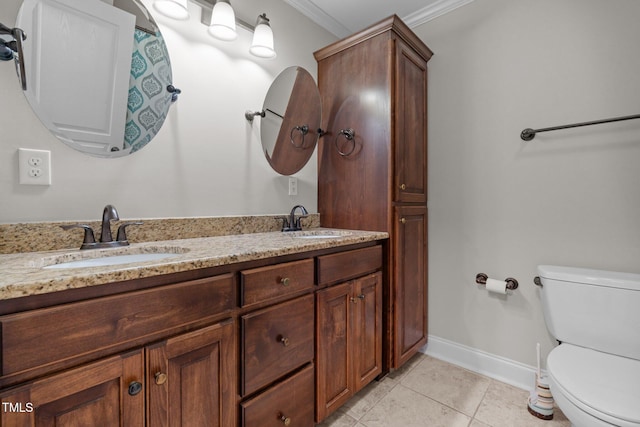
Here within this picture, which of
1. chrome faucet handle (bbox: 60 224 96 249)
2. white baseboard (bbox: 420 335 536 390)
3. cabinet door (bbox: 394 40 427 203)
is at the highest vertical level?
cabinet door (bbox: 394 40 427 203)

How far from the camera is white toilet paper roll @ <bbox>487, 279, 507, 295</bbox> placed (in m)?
1.72

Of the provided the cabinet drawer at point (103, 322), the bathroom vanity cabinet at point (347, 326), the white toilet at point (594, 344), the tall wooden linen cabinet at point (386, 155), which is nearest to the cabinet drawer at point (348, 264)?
the bathroom vanity cabinet at point (347, 326)

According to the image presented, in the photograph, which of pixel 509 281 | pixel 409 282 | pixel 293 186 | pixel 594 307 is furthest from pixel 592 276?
pixel 293 186

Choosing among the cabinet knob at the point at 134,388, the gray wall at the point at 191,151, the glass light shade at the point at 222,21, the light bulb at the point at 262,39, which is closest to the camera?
the cabinet knob at the point at 134,388

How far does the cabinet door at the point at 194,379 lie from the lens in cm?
79

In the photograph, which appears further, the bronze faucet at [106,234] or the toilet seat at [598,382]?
the bronze faucet at [106,234]

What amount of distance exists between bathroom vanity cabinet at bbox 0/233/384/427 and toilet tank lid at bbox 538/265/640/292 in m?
1.04

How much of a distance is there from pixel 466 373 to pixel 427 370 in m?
0.24

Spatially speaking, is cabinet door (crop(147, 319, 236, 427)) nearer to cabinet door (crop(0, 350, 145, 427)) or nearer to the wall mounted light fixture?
cabinet door (crop(0, 350, 145, 427))

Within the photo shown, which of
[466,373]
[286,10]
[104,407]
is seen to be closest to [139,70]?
[286,10]

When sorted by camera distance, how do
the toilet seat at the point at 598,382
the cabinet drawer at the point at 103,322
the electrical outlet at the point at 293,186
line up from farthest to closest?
the electrical outlet at the point at 293,186, the toilet seat at the point at 598,382, the cabinet drawer at the point at 103,322

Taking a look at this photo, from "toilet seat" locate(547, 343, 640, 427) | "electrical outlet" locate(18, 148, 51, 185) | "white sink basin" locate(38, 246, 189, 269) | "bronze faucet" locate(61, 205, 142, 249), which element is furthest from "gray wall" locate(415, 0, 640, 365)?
"electrical outlet" locate(18, 148, 51, 185)

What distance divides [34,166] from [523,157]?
2290mm

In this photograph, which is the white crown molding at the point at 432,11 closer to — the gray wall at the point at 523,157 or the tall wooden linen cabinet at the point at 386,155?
the gray wall at the point at 523,157
